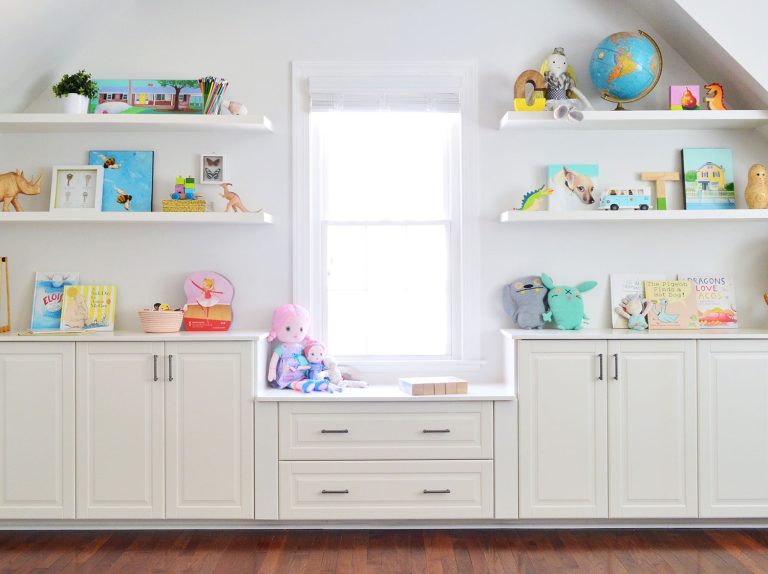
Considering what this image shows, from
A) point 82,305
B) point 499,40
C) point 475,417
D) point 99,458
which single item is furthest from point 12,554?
point 499,40

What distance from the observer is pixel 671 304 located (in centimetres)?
354

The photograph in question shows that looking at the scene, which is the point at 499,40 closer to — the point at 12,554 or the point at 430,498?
the point at 430,498

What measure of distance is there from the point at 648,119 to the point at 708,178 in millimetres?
490

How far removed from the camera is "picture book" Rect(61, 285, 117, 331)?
11.4ft

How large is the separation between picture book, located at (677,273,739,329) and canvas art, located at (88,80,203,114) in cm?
257

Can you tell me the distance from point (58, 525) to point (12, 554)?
287mm

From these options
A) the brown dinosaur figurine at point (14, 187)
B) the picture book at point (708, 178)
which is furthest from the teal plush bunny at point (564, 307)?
the brown dinosaur figurine at point (14, 187)

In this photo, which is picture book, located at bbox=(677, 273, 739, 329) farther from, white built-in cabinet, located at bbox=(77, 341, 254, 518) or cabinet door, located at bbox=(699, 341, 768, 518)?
white built-in cabinet, located at bbox=(77, 341, 254, 518)

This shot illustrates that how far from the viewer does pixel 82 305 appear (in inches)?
137

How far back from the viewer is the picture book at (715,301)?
3.56m

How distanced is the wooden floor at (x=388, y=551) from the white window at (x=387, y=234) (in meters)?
0.91

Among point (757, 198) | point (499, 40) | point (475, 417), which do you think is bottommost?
point (475, 417)

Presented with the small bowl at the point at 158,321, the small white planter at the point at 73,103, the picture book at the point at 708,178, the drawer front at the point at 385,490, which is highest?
the small white planter at the point at 73,103

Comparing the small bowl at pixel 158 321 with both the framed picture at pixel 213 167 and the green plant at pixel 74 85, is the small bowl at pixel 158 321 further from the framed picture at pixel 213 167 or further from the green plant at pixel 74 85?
the green plant at pixel 74 85
